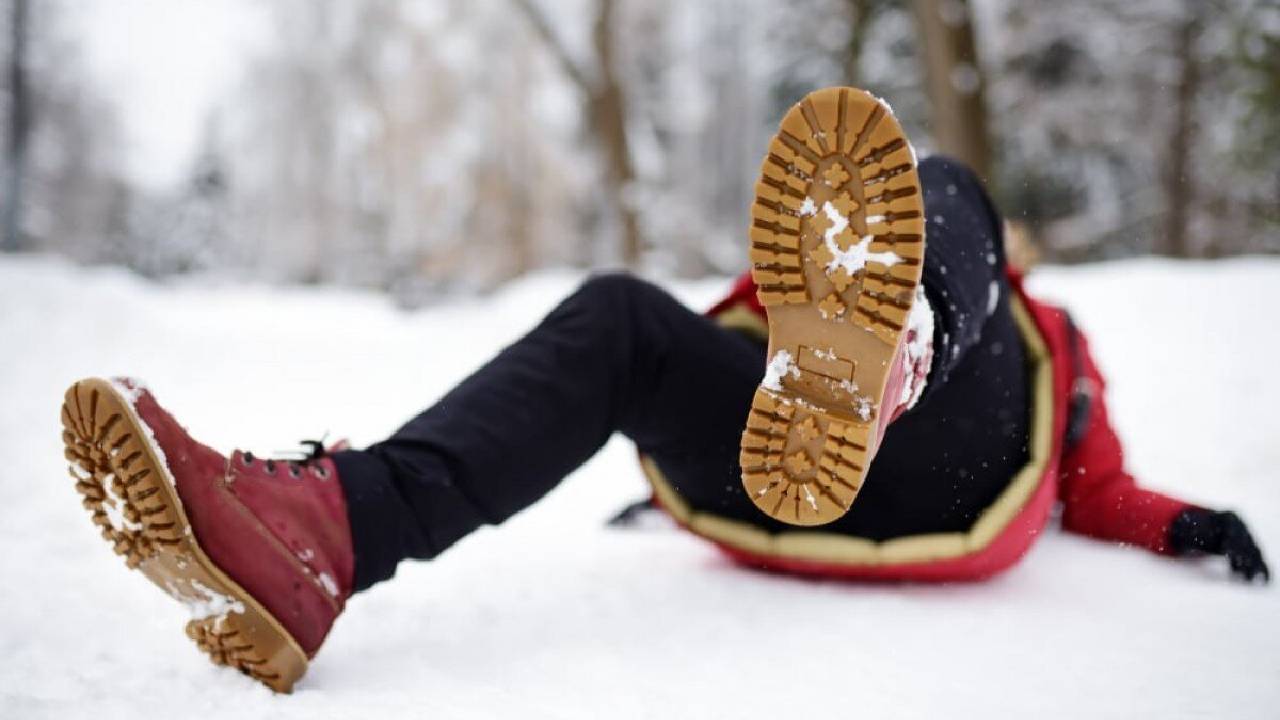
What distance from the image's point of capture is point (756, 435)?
88 centimetres

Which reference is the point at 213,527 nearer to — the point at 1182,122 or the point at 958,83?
the point at 958,83

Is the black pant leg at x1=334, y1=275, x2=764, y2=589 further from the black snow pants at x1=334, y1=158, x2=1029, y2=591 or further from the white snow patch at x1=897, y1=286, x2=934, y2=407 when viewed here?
the white snow patch at x1=897, y1=286, x2=934, y2=407

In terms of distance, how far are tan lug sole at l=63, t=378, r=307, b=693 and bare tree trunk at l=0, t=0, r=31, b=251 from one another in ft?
50.1

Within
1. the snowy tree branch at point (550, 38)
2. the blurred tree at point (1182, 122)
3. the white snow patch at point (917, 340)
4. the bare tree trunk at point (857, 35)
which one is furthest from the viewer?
the bare tree trunk at point (857, 35)

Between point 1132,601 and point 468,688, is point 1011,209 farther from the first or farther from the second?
point 468,688

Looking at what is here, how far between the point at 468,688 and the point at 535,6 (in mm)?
7508

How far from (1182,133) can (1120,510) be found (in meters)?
10.0

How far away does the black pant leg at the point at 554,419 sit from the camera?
3.07 feet

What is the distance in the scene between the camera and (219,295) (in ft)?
29.7

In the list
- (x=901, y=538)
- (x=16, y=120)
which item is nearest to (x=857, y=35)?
(x=901, y=538)

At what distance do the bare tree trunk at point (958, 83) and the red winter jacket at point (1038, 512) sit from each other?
10.6 feet

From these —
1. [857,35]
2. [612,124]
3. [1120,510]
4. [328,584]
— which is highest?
[857,35]

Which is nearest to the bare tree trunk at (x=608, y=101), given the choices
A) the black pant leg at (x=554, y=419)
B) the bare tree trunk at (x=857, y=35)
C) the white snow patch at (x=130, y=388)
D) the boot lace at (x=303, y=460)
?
the bare tree trunk at (x=857, y=35)

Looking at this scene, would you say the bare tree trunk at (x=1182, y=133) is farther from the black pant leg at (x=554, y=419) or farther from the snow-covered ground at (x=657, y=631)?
the black pant leg at (x=554, y=419)
